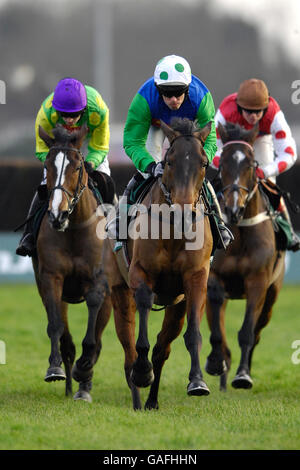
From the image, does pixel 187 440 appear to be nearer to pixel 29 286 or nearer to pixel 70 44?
pixel 29 286

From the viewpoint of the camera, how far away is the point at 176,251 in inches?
255

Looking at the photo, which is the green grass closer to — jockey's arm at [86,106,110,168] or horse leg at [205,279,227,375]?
horse leg at [205,279,227,375]

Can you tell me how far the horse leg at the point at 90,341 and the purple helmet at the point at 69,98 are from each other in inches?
52.9

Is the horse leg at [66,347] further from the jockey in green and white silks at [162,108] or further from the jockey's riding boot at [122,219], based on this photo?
the jockey in green and white silks at [162,108]

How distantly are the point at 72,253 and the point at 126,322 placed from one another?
672 millimetres

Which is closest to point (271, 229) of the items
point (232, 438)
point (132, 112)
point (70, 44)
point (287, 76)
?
point (132, 112)

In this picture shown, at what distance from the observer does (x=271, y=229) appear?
8.38 meters

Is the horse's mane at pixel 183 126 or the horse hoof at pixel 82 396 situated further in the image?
the horse hoof at pixel 82 396

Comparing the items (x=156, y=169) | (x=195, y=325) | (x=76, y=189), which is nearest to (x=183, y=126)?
(x=156, y=169)

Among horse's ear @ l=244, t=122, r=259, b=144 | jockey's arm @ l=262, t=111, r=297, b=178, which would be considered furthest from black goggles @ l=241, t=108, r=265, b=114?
horse's ear @ l=244, t=122, r=259, b=144

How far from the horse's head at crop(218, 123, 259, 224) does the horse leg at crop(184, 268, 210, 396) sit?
54.0 inches

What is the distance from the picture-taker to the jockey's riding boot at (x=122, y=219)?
23.5ft

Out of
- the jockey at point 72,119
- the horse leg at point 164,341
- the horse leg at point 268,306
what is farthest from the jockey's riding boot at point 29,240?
the horse leg at point 268,306

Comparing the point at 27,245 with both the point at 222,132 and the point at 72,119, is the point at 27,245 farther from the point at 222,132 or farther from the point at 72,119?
the point at 222,132
